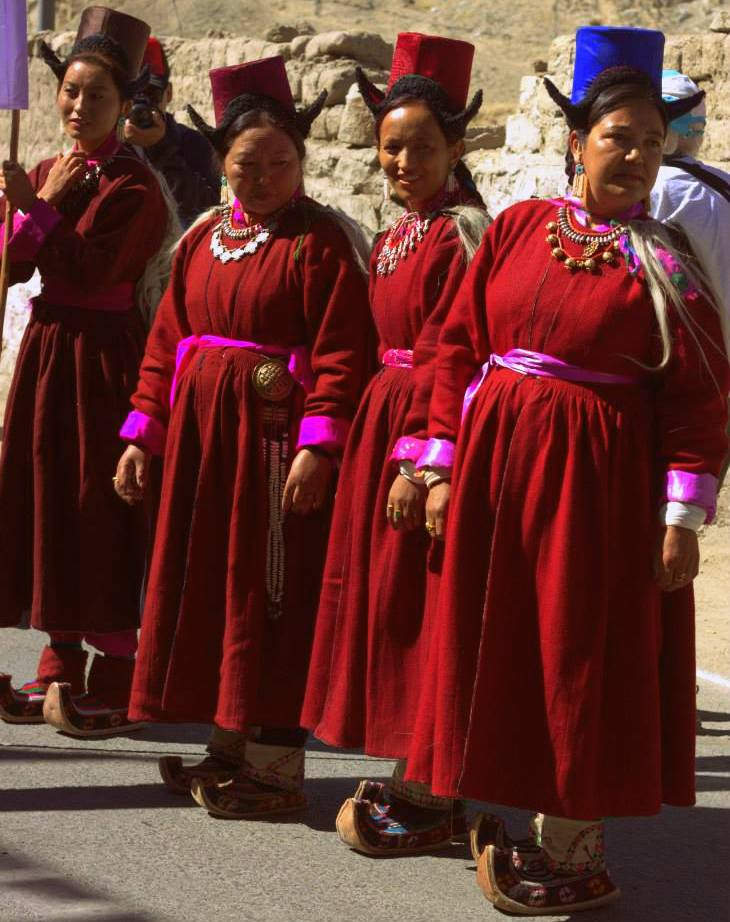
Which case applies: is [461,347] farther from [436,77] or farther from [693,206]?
[693,206]

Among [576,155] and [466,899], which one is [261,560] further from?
[576,155]

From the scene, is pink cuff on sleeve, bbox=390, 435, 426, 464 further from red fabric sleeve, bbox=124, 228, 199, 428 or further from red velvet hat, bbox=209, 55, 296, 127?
red velvet hat, bbox=209, 55, 296, 127

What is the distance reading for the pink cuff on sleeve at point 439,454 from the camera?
3.96 m

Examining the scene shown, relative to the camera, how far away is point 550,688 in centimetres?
370

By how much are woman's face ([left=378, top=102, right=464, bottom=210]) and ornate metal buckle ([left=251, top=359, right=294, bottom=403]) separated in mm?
575

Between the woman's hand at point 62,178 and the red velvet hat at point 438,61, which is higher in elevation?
the red velvet hat at point 438,61

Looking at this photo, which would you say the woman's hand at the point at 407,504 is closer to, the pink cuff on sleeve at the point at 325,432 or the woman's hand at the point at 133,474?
the pink cuff on sleeve at the point at 325,432


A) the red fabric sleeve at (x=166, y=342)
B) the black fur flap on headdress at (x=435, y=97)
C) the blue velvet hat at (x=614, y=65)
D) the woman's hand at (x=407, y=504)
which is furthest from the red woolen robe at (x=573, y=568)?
the red fabric sleeve at (x=166, y=342)

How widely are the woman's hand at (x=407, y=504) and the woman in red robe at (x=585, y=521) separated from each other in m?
0.18

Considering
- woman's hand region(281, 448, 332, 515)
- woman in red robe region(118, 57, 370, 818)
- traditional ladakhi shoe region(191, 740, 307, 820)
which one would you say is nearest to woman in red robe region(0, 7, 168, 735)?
woman in red robe region(118, 57, 370, 818)

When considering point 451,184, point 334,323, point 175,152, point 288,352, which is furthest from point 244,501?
point 175,152

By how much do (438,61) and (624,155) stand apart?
0.76 metres

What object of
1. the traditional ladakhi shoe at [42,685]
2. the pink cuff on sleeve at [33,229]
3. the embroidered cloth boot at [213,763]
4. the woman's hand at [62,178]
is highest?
the woman's hand at [62,178]

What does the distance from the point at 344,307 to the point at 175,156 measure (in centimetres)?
275
